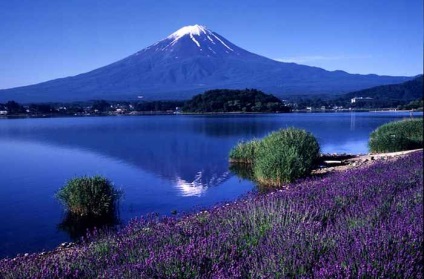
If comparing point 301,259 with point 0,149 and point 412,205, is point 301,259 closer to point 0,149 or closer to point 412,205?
point 412,205

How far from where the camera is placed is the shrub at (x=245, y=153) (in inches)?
953

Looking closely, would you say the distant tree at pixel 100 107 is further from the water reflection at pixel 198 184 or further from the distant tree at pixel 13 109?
the water reflection at pixel 198 184

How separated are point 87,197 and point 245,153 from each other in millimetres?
13135

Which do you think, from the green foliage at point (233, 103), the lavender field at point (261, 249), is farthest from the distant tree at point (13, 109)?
the lavender field at point (261, 249)

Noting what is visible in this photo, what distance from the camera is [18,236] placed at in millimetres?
10680

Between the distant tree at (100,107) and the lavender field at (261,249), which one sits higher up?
the distant tree at (100,107)

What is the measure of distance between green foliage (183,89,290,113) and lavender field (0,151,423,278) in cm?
10700

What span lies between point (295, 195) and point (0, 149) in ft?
103

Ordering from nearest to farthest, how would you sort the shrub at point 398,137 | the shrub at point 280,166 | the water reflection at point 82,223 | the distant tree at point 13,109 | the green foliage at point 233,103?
the water reflection at point 82,223 → the shrub at point 280,166 → the shrub at point 398,137 → the green foliage at point 233,103 → the distant tree at point 13,109

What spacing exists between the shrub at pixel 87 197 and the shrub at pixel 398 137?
18600mm

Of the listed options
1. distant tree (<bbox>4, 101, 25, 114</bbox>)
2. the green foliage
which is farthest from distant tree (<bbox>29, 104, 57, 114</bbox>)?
the green foliage

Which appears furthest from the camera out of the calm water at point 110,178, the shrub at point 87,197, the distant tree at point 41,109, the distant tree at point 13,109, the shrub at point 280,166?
the distant tree at point 41,109

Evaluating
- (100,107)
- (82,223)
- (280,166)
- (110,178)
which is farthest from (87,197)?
(100,107)

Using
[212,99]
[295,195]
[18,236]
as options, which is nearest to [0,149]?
[18,236]
